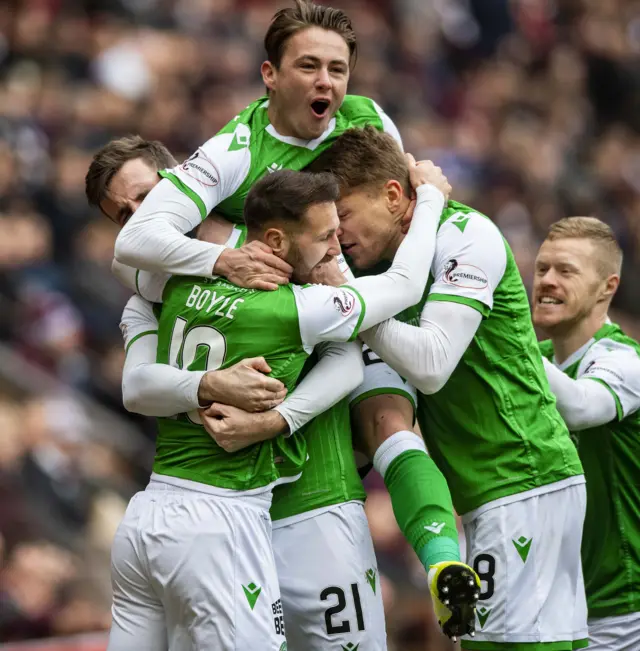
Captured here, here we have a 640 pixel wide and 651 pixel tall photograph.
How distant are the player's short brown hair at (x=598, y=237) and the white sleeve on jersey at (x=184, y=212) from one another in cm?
147

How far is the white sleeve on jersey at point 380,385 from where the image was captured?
15.6ft

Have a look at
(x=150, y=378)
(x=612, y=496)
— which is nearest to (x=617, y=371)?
(x=612, y=496)

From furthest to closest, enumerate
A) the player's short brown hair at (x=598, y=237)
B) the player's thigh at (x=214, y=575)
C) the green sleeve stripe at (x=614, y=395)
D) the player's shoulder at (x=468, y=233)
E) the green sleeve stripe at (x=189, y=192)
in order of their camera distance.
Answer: the player's short brown hair at (x=598, y=237) → the green sleeve stripe at (x=614, y=395) → the player's shoulder at (x=468, y=233) → the green sleeve stripe at (x=189, y=192) → the player's thigh at (x=214, y=575)

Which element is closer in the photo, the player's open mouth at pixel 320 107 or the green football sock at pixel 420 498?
the green football sock at pixel 420 498

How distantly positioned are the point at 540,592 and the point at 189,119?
7246 millimetres

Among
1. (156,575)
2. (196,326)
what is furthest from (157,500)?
(196,326)

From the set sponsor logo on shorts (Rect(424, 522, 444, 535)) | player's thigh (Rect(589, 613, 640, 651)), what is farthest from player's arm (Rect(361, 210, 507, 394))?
player's thigh (Rect(589, 613, 640, 651))

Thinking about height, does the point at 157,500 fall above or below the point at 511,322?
below

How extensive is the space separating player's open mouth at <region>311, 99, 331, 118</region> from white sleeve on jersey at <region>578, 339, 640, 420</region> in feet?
4.85

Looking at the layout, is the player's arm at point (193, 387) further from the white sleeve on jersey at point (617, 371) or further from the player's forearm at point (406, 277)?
the white sleeve on jersey at point (617, 371)

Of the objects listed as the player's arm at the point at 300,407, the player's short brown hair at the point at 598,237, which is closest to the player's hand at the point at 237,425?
the player's arm at the point at 300,407

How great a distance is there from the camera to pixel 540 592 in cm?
457

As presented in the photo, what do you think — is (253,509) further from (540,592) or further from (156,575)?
(540,592)

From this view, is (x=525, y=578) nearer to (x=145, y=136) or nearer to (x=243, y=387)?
(x=243, y=387)
